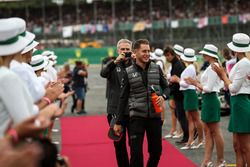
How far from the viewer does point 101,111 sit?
972 inches

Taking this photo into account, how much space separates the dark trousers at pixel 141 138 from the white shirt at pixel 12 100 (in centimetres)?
396

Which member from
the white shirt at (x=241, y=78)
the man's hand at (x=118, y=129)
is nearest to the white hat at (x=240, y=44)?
the white shirt at (x=241, y=78)

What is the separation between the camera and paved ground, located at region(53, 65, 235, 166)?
41.2ft

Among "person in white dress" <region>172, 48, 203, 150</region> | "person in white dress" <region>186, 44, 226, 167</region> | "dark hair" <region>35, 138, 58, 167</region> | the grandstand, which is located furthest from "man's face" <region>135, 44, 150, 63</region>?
the grandstand

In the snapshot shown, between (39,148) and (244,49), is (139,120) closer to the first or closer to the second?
(244,49)

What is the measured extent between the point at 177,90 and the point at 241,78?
5.58 m

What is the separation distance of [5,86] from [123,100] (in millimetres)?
4374

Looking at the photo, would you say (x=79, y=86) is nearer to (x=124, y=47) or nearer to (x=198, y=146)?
(x=198, y=146)

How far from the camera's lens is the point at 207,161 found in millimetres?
11109

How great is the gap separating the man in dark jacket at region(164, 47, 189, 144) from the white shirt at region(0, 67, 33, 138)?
31.0ft

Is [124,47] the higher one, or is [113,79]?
[124,47]

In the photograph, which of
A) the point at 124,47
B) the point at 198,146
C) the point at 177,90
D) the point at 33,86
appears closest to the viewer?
the point at 33,86

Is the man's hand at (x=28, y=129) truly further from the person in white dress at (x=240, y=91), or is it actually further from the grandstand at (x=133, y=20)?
the grandstand at (x=133, y=20)

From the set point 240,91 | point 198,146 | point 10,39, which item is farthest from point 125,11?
point 10,39
